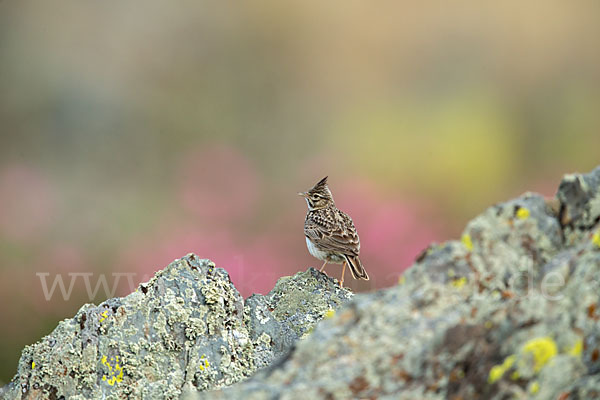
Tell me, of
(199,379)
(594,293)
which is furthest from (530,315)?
(199,379)

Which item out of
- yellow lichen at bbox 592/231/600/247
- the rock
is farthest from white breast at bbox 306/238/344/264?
yellow lichen at bbox 592/231/600/247

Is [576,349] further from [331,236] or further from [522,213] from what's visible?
[331,236]

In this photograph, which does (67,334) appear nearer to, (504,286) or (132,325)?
(132,325)

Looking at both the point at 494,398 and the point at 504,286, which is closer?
the point at 494,398

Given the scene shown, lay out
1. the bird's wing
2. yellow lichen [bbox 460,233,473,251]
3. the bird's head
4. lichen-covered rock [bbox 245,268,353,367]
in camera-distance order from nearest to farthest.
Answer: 1. yellow lichen [bbox 460,233,473,251]
2. lichen-covered rock [bbox 245,268,353,367]
3. the bird's wing
4. the bird's head

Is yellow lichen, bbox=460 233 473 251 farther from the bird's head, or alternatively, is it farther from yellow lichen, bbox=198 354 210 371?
the bird's head

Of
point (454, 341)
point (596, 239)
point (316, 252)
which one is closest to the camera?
point (454, 341)

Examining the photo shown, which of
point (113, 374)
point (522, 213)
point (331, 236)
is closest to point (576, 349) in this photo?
point (522, 213)
